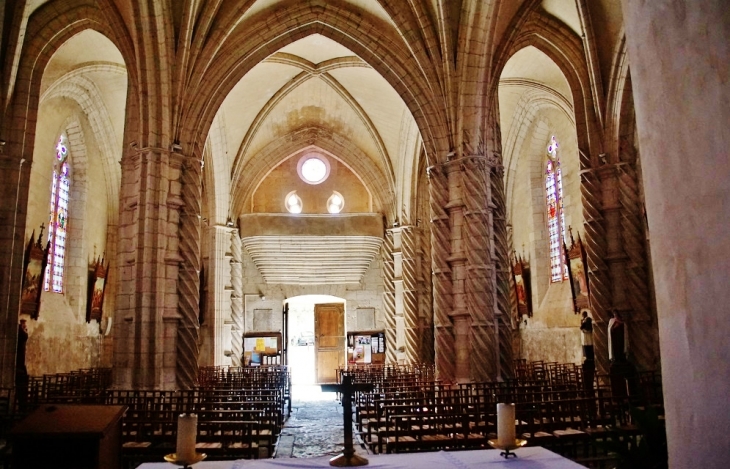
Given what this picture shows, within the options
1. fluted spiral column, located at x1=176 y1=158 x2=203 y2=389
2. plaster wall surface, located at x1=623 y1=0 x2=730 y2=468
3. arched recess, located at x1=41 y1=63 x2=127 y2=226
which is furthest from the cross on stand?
arched recess, located at x1=41 y1=63 x2=127 y2=226

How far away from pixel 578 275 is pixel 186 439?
48.4 ft

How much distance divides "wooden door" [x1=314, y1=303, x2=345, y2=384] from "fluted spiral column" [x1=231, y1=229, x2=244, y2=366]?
10.2ft

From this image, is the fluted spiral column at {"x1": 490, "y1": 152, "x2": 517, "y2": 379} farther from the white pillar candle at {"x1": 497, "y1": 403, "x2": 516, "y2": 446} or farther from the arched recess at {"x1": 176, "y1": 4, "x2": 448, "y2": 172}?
the white pillar candle at {"x1": 497, "y1": 403, "x2": 516, "y2": 446}

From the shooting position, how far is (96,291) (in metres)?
18.3

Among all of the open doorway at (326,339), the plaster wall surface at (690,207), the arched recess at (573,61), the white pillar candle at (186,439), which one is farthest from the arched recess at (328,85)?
the plaster wall surface at (690,207)

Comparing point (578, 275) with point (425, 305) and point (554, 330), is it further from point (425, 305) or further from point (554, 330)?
point (425, 305)

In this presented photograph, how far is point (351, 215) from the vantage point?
23.4 m

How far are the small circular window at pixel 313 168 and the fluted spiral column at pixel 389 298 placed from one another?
3.57 m

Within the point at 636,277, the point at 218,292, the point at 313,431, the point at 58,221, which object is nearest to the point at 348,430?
the point at 313,431

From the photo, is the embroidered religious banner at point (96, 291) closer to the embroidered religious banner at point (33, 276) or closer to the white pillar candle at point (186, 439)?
the embroidered religious banner at point (33, 276)

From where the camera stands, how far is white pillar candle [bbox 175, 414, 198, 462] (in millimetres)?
3156

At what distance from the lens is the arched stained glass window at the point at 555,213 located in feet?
59.0

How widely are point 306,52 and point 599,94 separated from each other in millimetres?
9219

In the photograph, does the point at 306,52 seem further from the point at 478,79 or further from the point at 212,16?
the point at 478,79
